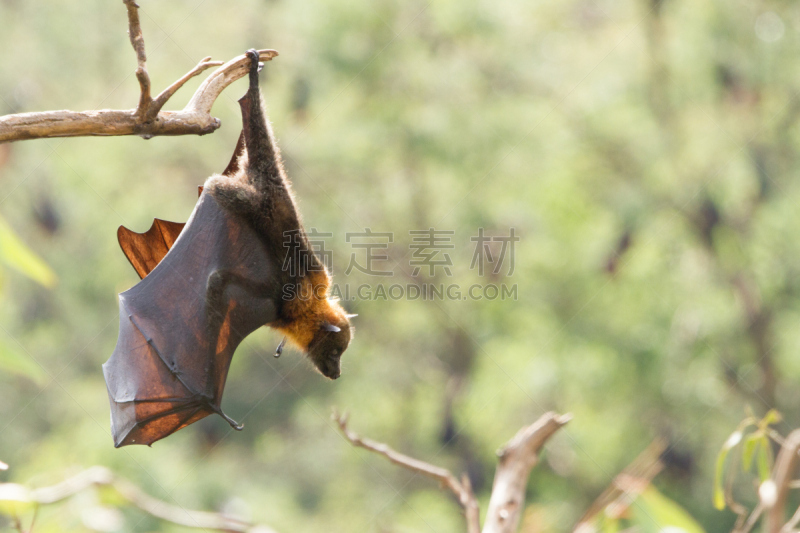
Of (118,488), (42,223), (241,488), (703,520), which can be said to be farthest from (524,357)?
(42,223)

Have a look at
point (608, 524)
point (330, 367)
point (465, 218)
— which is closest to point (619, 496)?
point (608, 524)

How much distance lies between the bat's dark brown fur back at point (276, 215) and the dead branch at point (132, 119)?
41 centimetres

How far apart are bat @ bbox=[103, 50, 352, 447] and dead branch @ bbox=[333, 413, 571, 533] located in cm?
63

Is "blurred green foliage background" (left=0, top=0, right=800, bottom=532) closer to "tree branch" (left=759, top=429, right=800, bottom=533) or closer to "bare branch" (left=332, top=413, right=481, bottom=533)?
"bare branch" (left=332, top=413, right=481, bottom=533)

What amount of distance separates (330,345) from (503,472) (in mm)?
1009

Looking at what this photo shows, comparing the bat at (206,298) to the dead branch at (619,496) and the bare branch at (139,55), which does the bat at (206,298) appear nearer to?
the bare branch at (139,55)

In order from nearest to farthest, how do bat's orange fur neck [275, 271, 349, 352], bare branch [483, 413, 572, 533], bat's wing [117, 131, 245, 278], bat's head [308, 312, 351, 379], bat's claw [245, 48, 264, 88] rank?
bat's claw [245, 48, 264, 88] → bare branch [483, 413, 572, 533] → bat's orange fur neck [275, 271, 349, 352] → bat's head [308, 312, 351, 379] → bat's wing [117, 131, 245, 278]

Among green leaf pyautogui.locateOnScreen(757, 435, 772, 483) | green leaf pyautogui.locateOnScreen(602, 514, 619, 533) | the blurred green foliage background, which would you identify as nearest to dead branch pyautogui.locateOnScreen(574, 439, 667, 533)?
green leaf pyautogui.locateOnScreen(602, 514, 619, 533)

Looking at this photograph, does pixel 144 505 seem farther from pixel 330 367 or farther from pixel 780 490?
pixel 780 490

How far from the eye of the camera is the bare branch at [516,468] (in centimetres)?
258

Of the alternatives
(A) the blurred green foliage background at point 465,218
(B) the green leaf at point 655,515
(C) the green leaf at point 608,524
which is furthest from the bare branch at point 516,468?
(A) the blurred green foliage background at point 465,218

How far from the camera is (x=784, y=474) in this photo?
2475 mm

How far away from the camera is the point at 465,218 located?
11.2m

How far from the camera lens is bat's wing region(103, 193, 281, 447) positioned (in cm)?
280
